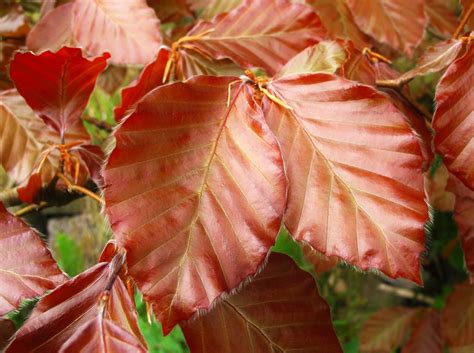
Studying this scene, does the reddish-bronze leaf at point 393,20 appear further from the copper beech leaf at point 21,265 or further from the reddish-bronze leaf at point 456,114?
the copper beech leaf at point 21,265

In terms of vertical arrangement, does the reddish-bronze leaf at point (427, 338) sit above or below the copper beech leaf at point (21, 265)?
below

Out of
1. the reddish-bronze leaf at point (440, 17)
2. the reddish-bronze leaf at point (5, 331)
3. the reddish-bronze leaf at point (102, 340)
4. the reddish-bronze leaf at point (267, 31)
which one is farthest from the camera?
the reddish-bronze leaf at point (440, 17)

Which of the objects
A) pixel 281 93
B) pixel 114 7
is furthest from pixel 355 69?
pixel 114 7

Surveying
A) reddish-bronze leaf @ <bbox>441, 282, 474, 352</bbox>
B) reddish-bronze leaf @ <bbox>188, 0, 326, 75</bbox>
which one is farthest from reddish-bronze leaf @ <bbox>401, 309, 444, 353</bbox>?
→ reddish-bronze leaf @ <bbox>188, 0, 326, 75</bbox>

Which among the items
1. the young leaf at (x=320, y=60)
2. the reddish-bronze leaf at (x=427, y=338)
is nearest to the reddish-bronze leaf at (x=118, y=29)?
the young leaf at (x=320, y=60)

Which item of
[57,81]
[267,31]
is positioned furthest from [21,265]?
[267,31]

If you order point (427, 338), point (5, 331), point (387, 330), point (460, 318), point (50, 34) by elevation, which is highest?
point (50, 34)

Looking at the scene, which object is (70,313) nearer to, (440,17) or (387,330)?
(440,17)
